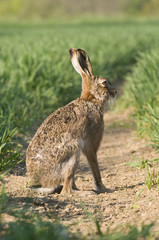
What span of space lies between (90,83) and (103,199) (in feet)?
3.84

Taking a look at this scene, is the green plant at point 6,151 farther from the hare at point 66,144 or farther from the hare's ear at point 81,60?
the hare's ear at point 81,60

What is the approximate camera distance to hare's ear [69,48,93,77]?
356cm

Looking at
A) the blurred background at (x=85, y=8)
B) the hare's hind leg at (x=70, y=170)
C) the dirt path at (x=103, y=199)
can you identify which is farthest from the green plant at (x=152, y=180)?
the blurred background at (x=85, y=8)

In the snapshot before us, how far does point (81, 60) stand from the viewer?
11.8 feet

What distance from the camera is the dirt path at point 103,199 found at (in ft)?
9.02

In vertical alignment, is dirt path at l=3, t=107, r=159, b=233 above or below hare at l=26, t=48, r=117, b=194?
below

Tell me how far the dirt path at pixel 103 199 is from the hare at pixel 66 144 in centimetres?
15

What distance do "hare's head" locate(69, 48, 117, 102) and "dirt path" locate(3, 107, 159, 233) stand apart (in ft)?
3.07

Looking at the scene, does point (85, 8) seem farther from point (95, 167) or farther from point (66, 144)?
point (66, 144)

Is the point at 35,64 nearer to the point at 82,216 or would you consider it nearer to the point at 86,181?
the point at 86,181

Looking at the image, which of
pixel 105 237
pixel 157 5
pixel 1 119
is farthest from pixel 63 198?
pixel 157 5

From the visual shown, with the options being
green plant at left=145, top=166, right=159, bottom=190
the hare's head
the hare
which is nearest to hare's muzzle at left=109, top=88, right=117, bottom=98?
the hare's head

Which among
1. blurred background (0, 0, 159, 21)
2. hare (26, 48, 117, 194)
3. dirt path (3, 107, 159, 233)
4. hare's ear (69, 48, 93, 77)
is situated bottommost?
dirt path (3, 107, 159, 233)

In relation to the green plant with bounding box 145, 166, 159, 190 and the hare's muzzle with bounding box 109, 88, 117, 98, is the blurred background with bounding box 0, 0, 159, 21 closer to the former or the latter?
the hare's muzzle with bounding box 109, 88, 117, 98
